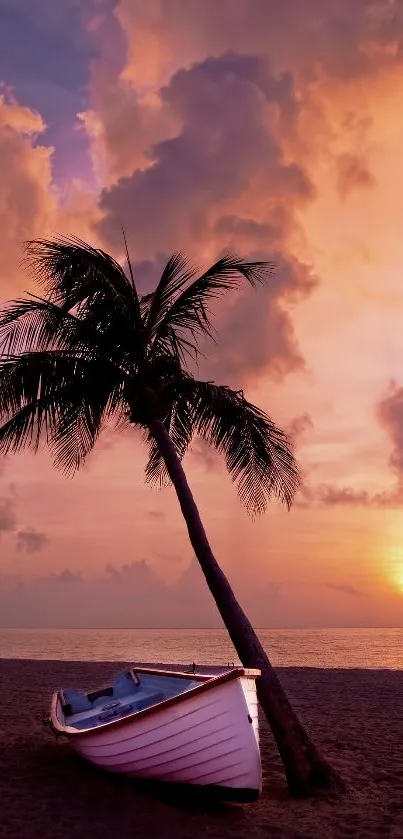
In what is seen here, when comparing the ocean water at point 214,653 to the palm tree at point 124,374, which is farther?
the ocean water at point 214,653

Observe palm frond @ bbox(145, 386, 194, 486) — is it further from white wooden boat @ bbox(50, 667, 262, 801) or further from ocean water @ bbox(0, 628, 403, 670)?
ocean water @ bbox(0, 628, 403, 670)

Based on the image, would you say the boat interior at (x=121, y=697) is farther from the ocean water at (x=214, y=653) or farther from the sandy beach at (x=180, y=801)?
the ocean water at (x=214, y=653)

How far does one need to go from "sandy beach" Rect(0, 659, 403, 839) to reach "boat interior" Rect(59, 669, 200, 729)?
607 millimetres

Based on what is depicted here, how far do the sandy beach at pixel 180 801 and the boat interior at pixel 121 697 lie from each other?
1.99ft

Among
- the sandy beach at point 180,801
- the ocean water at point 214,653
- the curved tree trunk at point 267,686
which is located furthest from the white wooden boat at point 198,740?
the ocean water at point 214,653

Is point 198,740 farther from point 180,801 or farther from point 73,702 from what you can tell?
Result: point 73,702

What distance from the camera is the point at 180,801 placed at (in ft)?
30.1

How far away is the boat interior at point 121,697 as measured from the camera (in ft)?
38.1

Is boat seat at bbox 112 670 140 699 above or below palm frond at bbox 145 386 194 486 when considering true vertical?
below

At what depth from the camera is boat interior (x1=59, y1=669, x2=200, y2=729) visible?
11625mm

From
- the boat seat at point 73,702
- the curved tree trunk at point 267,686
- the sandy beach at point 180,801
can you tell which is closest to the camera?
the sandy beach at point 180,801

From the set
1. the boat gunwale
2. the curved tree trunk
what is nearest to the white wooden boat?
the boat gunwale

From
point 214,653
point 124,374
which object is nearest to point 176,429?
point 124,374

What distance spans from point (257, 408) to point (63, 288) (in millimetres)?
4201
